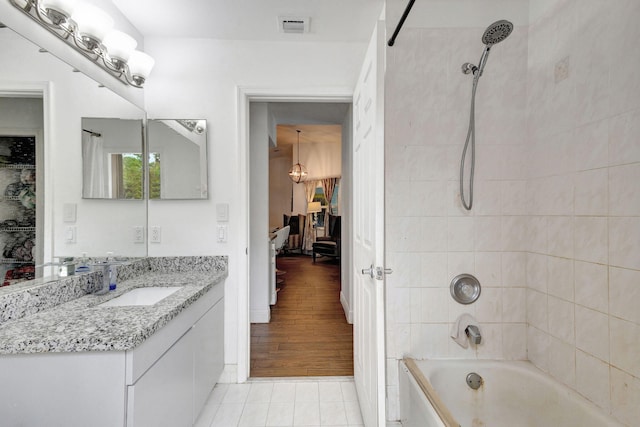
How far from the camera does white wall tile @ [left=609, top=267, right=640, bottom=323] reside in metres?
1.15

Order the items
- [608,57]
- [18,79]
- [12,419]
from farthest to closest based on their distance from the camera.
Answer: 1. [608,57]
2. [18,79]
3. [12,419]

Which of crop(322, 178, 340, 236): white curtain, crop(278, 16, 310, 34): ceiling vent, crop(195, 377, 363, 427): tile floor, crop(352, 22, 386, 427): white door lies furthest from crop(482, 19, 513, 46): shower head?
crop(322, 178, 340, 236): white curtain

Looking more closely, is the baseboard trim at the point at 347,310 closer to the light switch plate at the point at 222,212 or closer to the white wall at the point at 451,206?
the white wall at the point at 451,206

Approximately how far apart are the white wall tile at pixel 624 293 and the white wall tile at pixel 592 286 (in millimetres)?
25

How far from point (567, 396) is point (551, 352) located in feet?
0.72

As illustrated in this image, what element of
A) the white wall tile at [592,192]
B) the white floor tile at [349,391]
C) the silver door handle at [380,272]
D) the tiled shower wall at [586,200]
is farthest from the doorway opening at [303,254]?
the white wall tile at [592,192]

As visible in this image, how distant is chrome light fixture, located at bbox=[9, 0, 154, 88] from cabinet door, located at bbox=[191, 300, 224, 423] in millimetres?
1546

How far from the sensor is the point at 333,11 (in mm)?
1800

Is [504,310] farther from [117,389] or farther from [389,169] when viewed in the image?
[117,389]

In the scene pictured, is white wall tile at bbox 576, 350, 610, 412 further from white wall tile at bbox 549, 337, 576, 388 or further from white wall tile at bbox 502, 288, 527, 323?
white wall tile at bbox 502, 288, 527, 323

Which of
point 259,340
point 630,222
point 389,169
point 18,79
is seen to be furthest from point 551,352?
point 18,79

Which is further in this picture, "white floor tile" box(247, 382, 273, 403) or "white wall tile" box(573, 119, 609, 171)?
"white floor tile" box(247, 382, 273, 403)

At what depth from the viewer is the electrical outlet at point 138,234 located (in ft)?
6.41

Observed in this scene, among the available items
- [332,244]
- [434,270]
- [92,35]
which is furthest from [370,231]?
[332,244]
